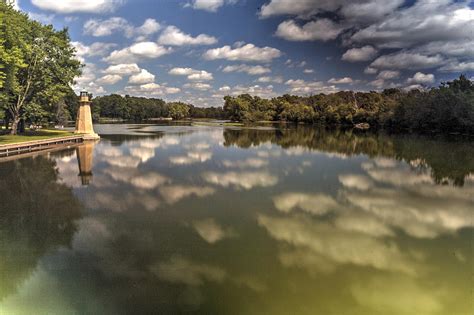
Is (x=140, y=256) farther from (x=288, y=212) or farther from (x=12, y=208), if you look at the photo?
(x=12, y=208)

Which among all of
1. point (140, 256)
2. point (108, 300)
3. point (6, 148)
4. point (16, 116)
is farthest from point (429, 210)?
point (16, 116)

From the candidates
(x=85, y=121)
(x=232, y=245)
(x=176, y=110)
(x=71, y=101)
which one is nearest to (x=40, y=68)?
(x=85, y=121)

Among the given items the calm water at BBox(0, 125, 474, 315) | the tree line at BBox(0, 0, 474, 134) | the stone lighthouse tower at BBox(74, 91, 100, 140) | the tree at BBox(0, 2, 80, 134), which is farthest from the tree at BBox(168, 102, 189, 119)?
the calm water at BBox(0, 125, 474, 315)

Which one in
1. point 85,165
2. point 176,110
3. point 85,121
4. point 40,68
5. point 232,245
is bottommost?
point 232,245

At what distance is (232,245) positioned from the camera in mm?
8875

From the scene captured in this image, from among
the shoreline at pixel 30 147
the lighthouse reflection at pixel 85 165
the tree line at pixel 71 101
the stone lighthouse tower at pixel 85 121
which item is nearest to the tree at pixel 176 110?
the tree line at pixel 71 101

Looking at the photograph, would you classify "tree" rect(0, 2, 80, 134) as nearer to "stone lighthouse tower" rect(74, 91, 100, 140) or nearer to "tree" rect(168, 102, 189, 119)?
"stone lighthouse tower" rect(74, 91, 100, 140)

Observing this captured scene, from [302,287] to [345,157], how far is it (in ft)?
72.8

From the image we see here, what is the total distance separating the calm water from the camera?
6418mm

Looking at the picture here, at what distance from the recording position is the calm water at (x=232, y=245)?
6.42m

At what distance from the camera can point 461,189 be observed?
655 inches

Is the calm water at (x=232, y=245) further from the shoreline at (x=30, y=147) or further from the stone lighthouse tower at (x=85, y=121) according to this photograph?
the stone lighthouse tower at (x=85, y=121)

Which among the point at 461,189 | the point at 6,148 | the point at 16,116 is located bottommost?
the point at 461,189

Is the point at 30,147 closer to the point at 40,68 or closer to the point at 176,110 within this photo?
the point at 40,68
